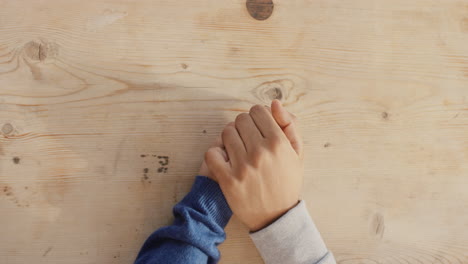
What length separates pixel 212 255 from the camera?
612 mm

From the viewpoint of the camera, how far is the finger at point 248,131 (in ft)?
2.06

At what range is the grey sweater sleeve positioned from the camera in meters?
0.62

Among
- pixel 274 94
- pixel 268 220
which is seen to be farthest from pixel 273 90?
pixel 268 220

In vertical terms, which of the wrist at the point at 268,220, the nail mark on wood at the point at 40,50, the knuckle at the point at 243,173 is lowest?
the wrist at the point at 268,220

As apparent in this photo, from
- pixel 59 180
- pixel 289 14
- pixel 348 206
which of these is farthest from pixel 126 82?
pixel 348 206

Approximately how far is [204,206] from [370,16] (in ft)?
1.67

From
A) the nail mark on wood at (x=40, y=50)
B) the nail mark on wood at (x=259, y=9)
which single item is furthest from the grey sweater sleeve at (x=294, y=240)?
the nail mark on wood at (x=40, y=50)

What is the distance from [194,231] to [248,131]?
20 cm

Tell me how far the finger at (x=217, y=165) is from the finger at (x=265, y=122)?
0.09 metres

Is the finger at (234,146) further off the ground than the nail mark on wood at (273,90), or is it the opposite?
the nail mark on wood at (273,90)

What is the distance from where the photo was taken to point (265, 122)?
63 centimetres

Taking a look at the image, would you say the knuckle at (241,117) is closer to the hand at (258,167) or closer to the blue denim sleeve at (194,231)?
the hand at (258,167)

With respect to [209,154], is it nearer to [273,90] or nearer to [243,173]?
[243,173]

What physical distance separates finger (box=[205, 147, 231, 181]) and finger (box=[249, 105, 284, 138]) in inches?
3.4
